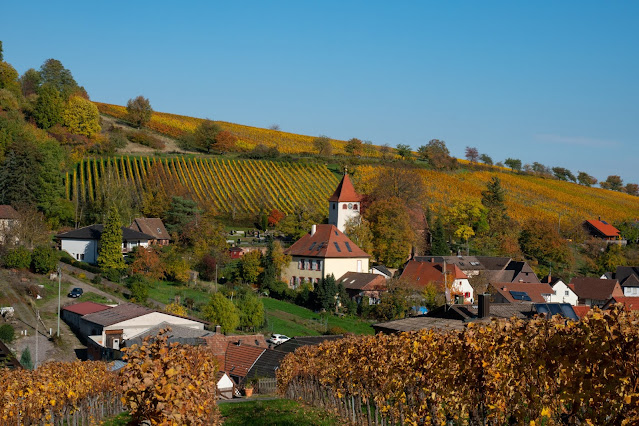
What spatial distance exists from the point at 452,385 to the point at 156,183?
7480 centimetres

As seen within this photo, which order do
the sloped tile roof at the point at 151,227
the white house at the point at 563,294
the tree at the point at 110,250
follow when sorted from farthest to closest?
the sloped tile roof at the point at 151,227
the white house at the point at 563,294
the tree at the point at 110,250

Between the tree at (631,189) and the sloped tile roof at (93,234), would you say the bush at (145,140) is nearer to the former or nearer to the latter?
the sloped tile roof at (93,234)

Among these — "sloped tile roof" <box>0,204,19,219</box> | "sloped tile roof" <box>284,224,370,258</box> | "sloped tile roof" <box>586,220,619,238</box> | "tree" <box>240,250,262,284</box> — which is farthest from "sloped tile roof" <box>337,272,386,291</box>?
"sloped tile roof" <box>586,220,619,238</box>

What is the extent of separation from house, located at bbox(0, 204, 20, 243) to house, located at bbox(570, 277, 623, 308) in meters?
50.3

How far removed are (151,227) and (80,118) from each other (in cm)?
3023

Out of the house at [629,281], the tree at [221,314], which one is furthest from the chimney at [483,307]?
the house at [629,281]

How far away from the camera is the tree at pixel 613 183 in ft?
568

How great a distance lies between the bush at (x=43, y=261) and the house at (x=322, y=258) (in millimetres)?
21490

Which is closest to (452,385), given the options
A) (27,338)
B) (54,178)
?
(27,338)

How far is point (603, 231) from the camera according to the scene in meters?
102

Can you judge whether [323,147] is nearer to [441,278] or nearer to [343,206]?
[343,206]

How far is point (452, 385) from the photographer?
41.4 feet

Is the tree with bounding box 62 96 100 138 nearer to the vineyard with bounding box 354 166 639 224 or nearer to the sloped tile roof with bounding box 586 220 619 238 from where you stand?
the vineyard with bounding box 354 166 639 224

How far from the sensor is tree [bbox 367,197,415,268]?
73.3 m
